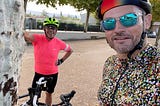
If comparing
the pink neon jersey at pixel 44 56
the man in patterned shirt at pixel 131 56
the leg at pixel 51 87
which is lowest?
the leg at pixel 51 87

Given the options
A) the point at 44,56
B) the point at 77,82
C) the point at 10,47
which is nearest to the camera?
the point at 10,47

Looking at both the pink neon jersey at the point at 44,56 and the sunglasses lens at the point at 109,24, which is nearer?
the sunglasses lens at the point at 109,24

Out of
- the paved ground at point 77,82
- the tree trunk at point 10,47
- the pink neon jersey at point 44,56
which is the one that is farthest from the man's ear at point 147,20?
the paved ground at point 77,82

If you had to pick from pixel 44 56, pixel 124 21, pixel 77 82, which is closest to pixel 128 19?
pixel 124 21

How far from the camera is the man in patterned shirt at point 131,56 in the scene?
2049mm

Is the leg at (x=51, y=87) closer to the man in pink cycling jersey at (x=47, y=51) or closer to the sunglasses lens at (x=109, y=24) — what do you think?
the man in pink cycling jersey at (x=47, y=51)

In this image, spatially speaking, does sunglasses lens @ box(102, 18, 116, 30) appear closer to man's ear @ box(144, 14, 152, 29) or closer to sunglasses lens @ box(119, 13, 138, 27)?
sunglasses lens @ box(119, 13, 138, 27)

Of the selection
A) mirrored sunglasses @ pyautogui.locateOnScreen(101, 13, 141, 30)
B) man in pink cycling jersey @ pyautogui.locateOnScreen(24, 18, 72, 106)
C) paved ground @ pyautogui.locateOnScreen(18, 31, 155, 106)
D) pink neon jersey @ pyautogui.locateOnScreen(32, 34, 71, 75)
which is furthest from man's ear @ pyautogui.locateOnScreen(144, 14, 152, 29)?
paved ground @ pyautogui.locateOnScreen(18, 31, 155, 106)

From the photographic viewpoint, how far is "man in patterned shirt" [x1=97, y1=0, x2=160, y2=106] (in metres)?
2.05

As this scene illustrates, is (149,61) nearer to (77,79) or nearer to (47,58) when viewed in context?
(47,58)

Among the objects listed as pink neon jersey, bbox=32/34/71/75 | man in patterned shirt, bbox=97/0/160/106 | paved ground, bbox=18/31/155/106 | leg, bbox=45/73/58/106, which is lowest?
paved ground, bbox=18/31/155/106

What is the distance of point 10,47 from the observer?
201 cm

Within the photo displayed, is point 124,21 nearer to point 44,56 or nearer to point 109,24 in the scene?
point 109,24

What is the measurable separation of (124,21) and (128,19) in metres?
0.04
